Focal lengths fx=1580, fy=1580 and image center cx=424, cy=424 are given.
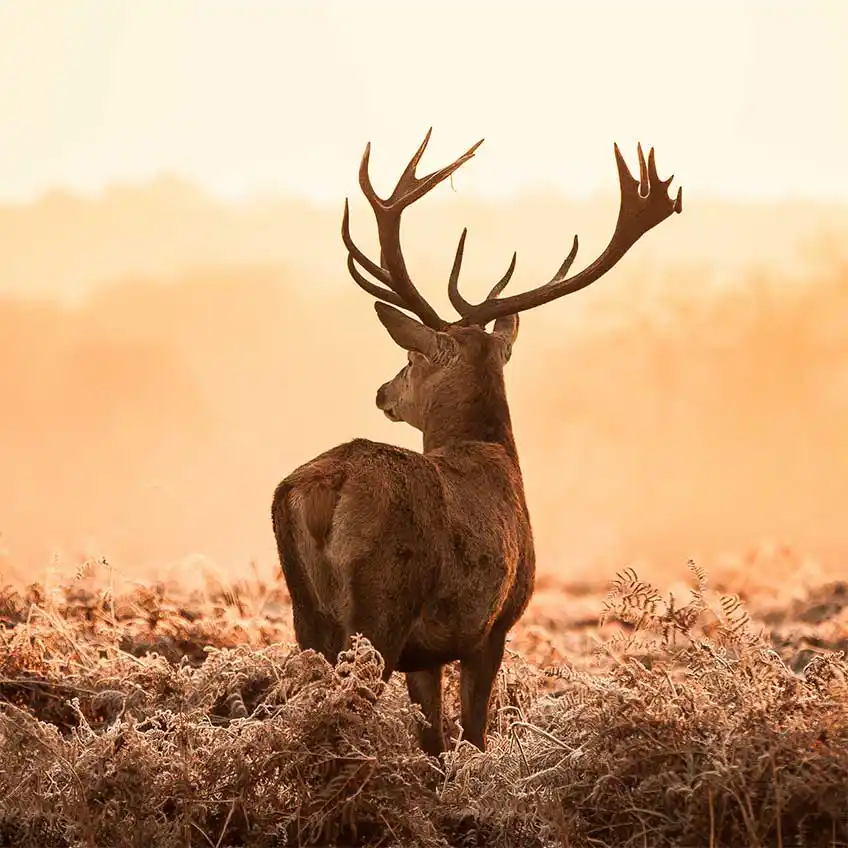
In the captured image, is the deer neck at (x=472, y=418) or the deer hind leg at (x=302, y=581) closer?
the deer hind leg at (x=302, y=581)

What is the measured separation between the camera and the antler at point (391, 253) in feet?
29.6

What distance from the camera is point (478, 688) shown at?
764 centimetres

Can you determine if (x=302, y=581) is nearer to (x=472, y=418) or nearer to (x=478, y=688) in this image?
(x=478, y=688)

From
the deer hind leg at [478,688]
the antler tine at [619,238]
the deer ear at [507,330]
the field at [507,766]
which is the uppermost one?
the antler tine at [619,238]

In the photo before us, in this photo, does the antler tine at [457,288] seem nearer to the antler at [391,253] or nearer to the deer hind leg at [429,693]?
the antler at [391,253]

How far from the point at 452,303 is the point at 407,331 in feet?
2.70

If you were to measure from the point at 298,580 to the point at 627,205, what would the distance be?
371 centimetres

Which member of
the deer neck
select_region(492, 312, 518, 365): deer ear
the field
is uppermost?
select_region(492, 312, 518, 365): deer ear

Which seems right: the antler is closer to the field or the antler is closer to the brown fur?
the brown fur

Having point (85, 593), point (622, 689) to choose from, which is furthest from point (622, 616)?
point (85, 593)

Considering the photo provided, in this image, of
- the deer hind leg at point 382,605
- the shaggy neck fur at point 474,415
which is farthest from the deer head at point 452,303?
the deer hind leg at point 382,605

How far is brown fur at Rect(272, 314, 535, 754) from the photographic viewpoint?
668 centimetres

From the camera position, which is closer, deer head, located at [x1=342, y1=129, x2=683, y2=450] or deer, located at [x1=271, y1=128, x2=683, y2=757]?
deer, located at [x1=271, y1=128, x2=683, y2=757]

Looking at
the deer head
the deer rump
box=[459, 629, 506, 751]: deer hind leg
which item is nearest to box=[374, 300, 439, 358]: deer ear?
the deer head
